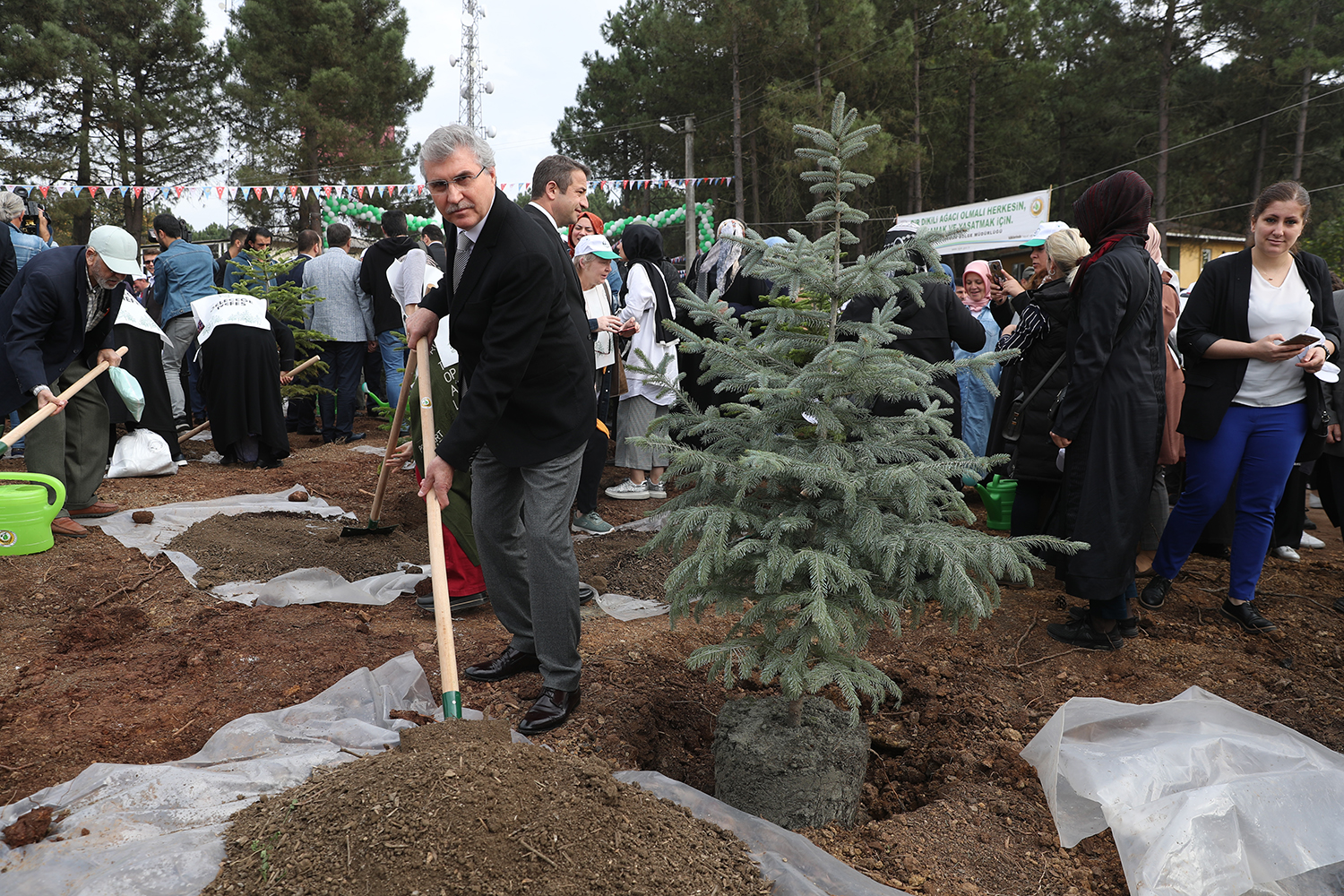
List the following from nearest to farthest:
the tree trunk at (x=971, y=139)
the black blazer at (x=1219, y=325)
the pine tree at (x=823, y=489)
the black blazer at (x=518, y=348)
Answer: the pine tree at (x=823, y=489) < the black blazer at (x=518, y=348) < the black blazer at (x=1219, y=325) < the tree trunk at (x=971, y=139)

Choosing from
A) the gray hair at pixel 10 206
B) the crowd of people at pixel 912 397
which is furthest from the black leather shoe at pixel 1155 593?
the gray hair at pixel 10 206

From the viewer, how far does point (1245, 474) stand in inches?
156

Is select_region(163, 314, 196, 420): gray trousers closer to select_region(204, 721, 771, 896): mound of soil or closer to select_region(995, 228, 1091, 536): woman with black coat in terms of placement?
select_region(204, 721, 771, 896): mound of soil

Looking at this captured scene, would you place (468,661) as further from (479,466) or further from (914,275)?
(914,275)

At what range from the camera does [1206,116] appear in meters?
24.9

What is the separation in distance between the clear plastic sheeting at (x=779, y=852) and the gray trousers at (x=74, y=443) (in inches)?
173

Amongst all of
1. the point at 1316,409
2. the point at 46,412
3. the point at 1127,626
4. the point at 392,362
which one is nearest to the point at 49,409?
the point at 46,412

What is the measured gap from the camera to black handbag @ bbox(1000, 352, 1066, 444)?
13.5 feet

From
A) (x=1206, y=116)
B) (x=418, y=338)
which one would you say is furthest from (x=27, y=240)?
(x=1206, y=116)

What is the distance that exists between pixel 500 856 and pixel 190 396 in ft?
28.8

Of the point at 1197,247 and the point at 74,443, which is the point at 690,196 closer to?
the point at 74,443

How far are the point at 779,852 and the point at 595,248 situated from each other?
13.3 ft

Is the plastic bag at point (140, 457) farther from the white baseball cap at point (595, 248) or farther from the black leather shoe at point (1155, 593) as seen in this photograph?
the black leather shoe at point (1155, 593)

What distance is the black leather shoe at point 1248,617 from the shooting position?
12.9 ft
